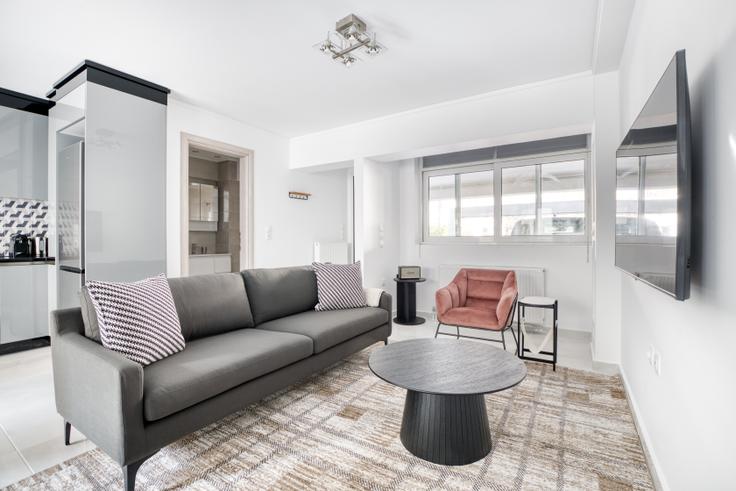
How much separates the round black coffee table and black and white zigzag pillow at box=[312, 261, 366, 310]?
142cm

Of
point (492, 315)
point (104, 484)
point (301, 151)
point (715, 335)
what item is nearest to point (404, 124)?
point (301, 151)

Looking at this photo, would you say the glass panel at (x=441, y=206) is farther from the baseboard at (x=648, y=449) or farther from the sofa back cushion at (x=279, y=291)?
the baseboard at (x=648, y=449)

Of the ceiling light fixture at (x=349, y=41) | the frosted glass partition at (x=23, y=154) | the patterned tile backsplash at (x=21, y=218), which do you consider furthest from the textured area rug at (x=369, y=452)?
the frosted glass partition at (x=23, y=154)

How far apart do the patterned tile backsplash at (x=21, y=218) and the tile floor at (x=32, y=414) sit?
4.28 feet

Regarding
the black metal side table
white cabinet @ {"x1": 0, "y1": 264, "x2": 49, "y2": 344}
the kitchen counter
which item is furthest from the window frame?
white cabinet @ {"x1": 0, "y1": 264, "x2": 49, "y2": 344}

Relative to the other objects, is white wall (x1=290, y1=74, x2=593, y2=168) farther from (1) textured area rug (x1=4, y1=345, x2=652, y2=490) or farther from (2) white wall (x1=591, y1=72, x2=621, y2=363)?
(1) textured area rug (x1=4, y1=345, x2=652, y2=490)

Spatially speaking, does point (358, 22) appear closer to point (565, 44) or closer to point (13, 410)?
point (565, 44)

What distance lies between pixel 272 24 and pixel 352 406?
271 centimetres

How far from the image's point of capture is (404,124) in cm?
445

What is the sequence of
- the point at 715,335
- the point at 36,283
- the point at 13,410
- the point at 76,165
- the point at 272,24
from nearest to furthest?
the point at 715,335
the point at 13,410
the point at 272,24
the point at 76,165
the point at 36,283

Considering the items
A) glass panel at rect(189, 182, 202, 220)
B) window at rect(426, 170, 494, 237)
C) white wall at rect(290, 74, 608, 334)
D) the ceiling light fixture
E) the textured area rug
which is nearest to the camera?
the textured area rug

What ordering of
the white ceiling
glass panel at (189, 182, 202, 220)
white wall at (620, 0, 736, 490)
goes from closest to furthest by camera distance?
white wall at (620, 0, 736, 490) < the white ceiling < glass panel at (189, 182, 202, 220)

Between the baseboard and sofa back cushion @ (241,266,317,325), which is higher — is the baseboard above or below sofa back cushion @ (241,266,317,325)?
below

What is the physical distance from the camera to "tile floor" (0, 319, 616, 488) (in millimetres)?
1898
